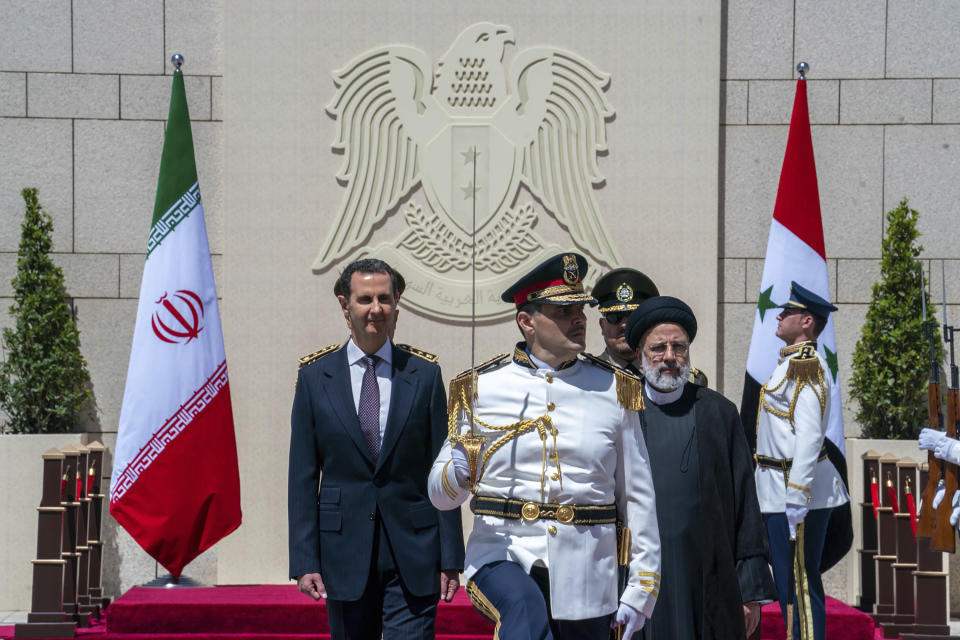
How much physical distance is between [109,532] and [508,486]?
472 centimetres

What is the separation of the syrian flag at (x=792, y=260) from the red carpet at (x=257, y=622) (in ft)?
4.17

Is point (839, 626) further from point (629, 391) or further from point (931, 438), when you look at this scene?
point (629, 391)

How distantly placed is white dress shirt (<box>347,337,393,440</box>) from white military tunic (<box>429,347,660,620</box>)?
0.76 metres

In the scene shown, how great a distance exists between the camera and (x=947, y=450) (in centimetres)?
600

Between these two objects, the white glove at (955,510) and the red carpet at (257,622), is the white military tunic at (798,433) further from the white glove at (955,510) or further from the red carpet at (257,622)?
the red carpet at (257,622)

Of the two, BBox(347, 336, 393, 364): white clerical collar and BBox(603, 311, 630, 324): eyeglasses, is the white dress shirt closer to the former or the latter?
BBox(347, 336, 393, 364): white clerical collar

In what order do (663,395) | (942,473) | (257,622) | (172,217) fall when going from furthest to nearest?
(172,217) → (257,622) → (942,473) → (663,395)

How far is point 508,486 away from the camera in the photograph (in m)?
3.57

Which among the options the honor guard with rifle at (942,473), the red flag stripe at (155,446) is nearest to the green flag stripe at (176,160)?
the red flag stripe at (155,446)

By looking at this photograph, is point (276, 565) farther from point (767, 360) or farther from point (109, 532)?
point (767, 360)

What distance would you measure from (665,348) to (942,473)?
2718 millimetres

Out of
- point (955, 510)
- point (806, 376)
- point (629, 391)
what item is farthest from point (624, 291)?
point (955, 510)

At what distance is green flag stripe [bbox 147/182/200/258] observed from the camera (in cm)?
693

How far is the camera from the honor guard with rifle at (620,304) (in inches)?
207
